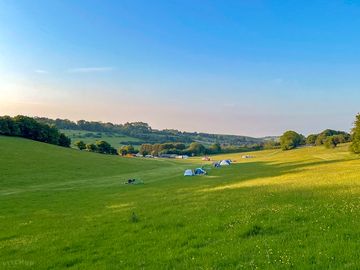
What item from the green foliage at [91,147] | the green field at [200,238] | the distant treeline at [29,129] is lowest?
the green foliage at [91,147]

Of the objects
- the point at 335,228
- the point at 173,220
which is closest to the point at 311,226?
the point at 335,228

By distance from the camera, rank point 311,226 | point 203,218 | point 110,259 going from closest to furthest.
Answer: point 110,259 → point 311,226 → point 203,218

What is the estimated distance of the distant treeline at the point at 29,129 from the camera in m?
130

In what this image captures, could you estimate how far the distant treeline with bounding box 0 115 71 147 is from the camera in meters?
130

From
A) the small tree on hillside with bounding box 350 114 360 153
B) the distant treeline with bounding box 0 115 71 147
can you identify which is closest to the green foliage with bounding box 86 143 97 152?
the distant treeline with bounding box 0 115 71 147

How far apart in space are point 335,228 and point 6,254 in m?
13.2

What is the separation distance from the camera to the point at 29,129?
459 ft

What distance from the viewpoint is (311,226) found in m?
12.9

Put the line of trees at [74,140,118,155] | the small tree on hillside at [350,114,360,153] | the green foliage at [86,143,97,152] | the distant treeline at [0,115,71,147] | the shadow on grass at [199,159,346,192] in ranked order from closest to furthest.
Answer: the shadow on grass at [199,159,346,192]
the small tree on hillside at [350,114,360,153]
the distant treeline at [0,115,71,147]
the green foliage at [86,143,97,152]
the line of trees at [74,140,118,155]

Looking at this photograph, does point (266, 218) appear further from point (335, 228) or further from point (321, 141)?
point (321, 141)

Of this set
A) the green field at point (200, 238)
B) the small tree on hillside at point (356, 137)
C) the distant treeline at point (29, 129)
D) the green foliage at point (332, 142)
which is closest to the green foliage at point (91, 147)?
the distant treeline at point (29, 129)

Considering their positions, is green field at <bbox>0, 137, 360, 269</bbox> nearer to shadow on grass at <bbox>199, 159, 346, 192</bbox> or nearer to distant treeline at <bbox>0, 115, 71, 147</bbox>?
shadow on grass at <bbox>199, 159, 346, 192</bbox>

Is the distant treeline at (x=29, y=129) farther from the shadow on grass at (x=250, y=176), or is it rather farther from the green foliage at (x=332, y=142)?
the green foliage at (x=332, y=142)

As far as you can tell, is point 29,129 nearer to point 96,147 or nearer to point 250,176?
point 96,147
